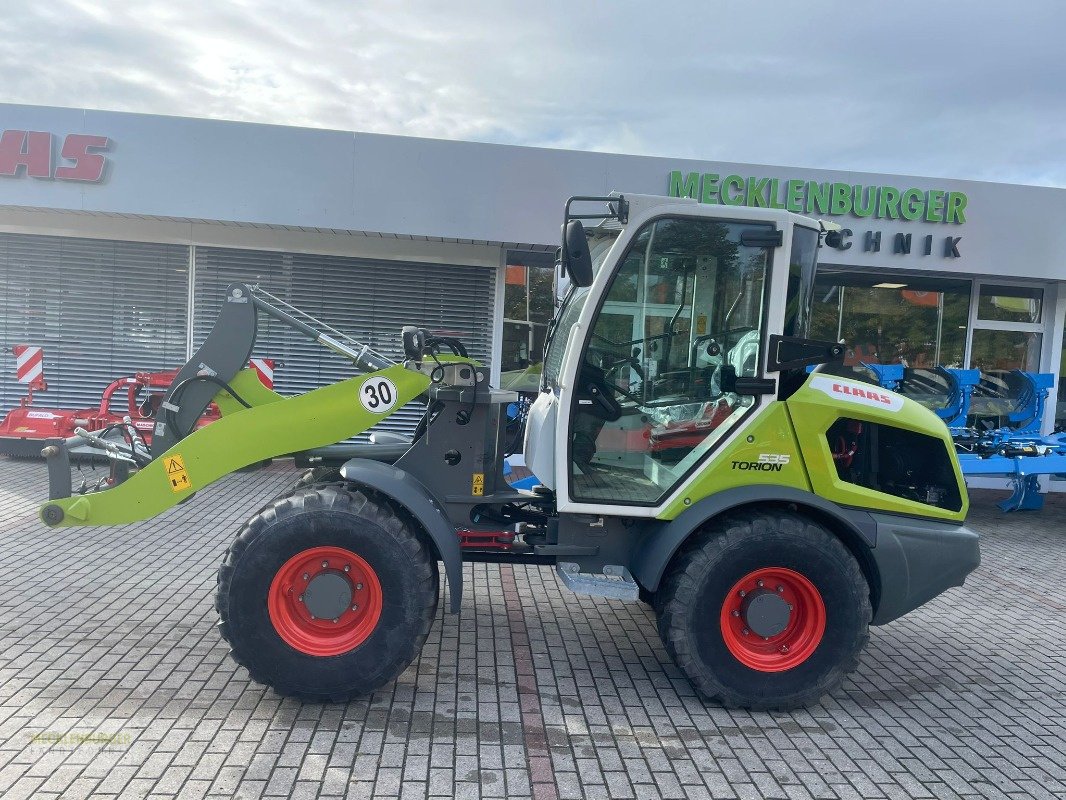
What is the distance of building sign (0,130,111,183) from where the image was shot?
30.4ft

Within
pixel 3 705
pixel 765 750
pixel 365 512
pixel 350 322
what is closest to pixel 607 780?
pixel 765 750

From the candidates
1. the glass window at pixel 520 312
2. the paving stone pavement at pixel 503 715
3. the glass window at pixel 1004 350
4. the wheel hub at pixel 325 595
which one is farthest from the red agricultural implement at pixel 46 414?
the glass window at pixel 1004 350

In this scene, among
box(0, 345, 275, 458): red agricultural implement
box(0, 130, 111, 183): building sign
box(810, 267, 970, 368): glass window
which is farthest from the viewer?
box(810, 267, 970, 368): glass window

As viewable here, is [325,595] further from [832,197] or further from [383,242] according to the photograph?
[832,197]

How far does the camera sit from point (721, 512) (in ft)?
13.7

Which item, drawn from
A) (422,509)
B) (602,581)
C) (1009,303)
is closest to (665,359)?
(602,581)

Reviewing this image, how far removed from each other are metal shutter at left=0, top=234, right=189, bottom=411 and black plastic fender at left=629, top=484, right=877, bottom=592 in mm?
8905

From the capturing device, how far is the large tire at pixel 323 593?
3.89m

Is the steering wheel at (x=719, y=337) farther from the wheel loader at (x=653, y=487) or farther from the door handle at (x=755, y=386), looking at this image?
the door handle at (x=755, y=386)

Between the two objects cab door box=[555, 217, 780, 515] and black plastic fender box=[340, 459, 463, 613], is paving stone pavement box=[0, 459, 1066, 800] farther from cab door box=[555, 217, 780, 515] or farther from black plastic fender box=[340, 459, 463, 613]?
cab door box=[555, 217, 780, 515]

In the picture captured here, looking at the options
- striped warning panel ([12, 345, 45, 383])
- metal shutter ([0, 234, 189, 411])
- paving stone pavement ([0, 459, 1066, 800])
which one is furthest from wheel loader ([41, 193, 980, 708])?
metal shutter ([0, 234, 189, 411])

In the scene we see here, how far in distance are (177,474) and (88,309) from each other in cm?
804

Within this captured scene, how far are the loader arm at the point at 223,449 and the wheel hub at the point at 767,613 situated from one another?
87.9 inches

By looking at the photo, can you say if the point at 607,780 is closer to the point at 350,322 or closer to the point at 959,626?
the point at 959,626
